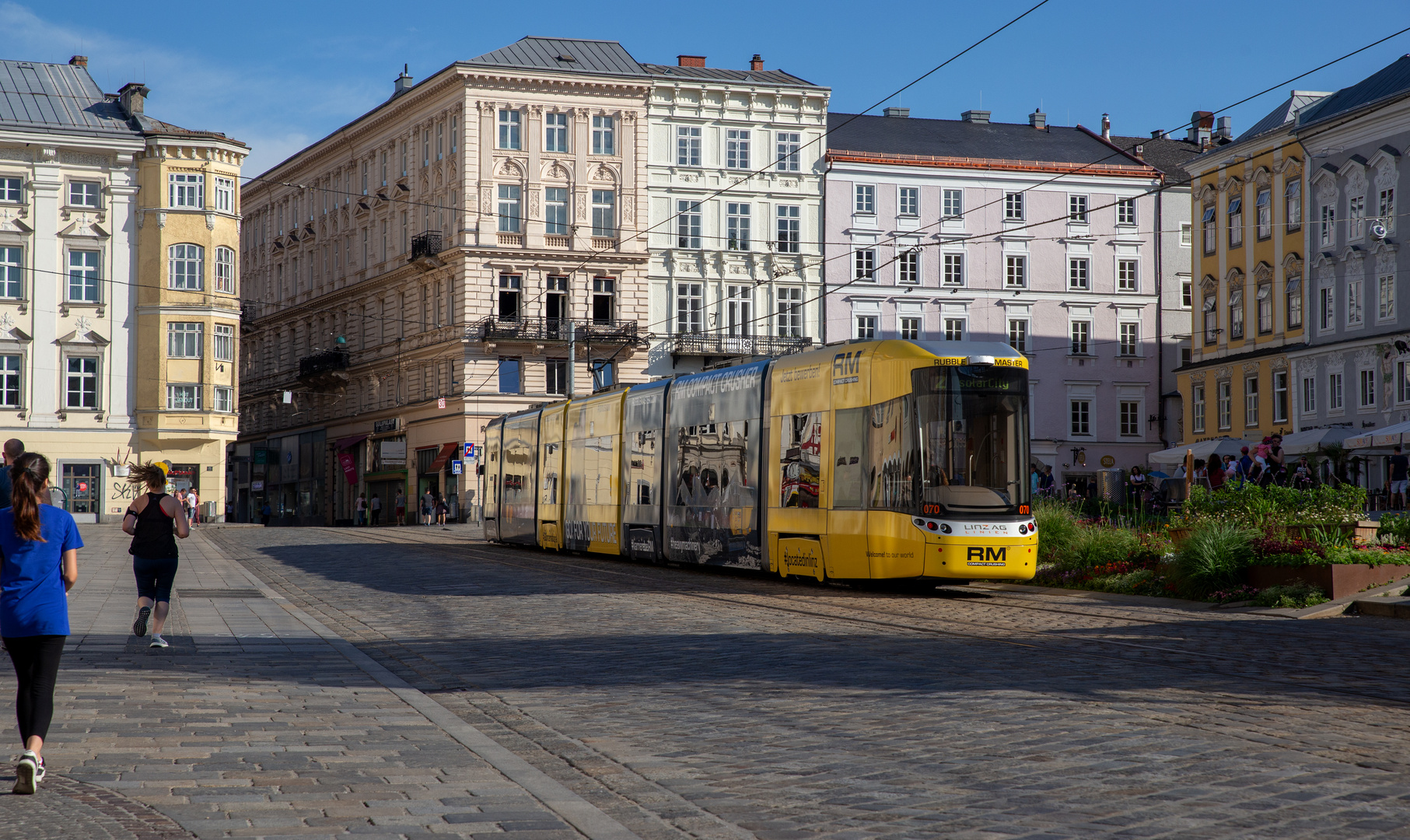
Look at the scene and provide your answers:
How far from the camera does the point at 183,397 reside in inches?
2370

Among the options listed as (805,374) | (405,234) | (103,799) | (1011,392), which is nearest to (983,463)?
(1011,392)

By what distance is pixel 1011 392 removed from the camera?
19.3m

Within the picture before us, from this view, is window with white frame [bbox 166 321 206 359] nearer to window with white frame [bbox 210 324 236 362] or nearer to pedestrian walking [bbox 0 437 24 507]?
window with white frame [bbox 210 324 236 362]

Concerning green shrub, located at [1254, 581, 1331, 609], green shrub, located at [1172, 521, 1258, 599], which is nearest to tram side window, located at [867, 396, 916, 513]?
A: green shrub, located at [1172, 521, 1258, 599]

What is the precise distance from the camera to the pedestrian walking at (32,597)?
7078mm

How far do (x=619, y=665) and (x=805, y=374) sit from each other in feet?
33.6

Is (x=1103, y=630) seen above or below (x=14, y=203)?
below

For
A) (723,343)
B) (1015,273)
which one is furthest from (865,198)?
(723,343)

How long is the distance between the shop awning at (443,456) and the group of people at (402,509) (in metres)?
1.10

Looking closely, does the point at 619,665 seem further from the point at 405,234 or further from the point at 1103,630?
the point at 405,234

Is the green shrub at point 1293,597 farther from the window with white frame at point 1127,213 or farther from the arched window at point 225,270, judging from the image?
the window with white frame at point 1127,213

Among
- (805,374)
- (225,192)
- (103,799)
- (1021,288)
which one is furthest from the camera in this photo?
(1021,288)

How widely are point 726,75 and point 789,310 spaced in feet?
33.3

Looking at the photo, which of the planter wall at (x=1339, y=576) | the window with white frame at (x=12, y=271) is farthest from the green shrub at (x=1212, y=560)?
the window with white frame at (x=12, y=271)
